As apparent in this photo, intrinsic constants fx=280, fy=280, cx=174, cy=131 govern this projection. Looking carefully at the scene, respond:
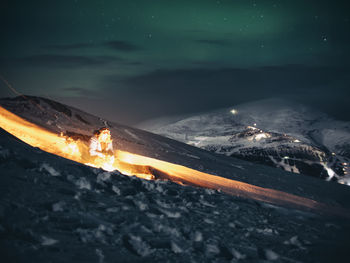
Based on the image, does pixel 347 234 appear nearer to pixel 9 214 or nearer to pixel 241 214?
pixel 241 214

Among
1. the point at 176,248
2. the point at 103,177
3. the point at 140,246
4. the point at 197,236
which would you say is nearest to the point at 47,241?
the point at 140,246

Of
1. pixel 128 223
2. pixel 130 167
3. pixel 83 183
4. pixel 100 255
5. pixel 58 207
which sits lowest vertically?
pixel 100 255

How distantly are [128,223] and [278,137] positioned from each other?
9388 centimetres

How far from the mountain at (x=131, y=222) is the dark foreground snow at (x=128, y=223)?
0.04ft

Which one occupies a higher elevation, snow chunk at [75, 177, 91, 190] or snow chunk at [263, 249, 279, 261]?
snow chunk at [75, 177, 91, 190]

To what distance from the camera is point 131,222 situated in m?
3.77

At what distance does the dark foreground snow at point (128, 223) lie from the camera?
295 cm

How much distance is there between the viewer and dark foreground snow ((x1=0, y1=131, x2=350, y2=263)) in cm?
295

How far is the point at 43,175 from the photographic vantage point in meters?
4.50

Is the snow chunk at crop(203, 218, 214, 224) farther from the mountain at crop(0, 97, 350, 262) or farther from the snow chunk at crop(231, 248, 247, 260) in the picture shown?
the snow chunk at crop(231, 248, 247, 260)

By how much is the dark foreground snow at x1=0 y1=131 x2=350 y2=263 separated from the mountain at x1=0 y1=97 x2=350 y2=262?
11mm

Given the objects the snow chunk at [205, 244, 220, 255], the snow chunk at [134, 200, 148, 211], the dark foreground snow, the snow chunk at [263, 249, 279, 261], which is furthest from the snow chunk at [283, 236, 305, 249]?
the snow chunk at [134, 200, 148, 211]

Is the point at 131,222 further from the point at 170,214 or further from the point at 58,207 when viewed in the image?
the point at 58,207

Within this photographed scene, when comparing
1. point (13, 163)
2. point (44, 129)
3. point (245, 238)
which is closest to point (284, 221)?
point (245, 238)
